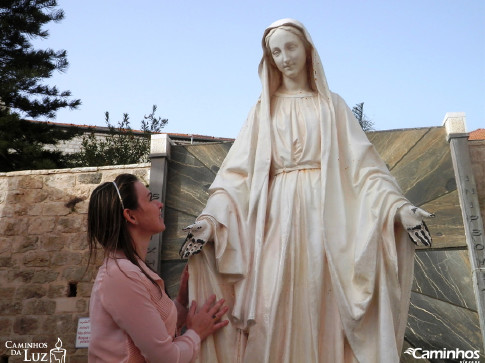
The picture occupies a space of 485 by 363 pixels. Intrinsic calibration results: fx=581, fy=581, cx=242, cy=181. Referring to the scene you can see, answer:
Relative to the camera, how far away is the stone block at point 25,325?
6781 millimetres

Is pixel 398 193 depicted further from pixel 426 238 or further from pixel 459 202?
pixel 459 202

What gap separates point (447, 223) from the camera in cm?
587

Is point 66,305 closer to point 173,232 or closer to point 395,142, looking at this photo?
point 173,232

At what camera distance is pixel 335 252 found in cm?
269

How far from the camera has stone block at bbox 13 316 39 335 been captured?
22.2 feet

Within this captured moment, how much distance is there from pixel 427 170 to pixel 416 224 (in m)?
3.85

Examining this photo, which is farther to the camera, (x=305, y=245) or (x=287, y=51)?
(x=287, y=51)

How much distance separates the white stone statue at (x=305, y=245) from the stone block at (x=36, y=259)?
4.66 meters

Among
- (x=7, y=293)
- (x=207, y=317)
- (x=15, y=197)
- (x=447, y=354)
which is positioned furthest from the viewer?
(x=15, y=197)

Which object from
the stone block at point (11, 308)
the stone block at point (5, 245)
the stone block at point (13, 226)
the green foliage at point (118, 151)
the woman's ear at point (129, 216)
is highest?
the green foliage at point (118, 151)

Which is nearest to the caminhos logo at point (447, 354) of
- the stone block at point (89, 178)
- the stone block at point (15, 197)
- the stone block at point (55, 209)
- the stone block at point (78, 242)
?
the stone block at point (78, 242)

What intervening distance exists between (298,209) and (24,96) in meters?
9.85

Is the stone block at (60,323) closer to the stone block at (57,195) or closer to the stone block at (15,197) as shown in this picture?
the stone block at (57,195)

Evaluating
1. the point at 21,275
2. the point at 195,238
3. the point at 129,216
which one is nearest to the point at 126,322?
the point at 129,216
